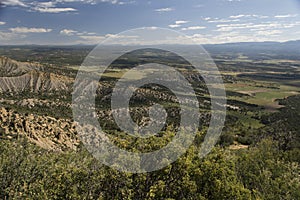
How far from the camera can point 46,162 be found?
2462cm

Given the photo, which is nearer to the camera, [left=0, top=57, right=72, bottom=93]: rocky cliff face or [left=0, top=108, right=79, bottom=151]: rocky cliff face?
[left=0, top=108, right=79, bottom=151]: rocky cliff face

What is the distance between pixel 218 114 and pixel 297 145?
3598cm

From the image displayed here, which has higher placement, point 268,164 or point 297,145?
point 268,164

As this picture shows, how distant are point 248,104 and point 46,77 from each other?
3447 inches

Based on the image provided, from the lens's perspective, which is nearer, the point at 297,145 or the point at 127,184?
the point at 127,184

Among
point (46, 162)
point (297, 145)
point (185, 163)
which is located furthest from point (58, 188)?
point (297, 145)

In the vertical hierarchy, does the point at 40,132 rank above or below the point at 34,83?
below

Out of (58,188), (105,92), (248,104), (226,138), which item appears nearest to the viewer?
(58,188)

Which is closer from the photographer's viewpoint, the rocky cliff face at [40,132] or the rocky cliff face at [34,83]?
the rocky cliff face at [40,132]

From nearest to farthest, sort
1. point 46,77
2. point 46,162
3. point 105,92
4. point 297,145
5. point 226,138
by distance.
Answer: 1. point 46,162
2. point 297,145
3. point 226,138
4. point 105,92
5. point 46,77

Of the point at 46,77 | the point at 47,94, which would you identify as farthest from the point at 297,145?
the point at 46,77

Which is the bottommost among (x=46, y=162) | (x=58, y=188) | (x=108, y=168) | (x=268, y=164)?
(x=268, y=164)

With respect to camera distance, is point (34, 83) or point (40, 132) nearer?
point (40, 132)

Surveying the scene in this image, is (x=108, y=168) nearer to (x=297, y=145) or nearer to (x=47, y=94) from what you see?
(x=297, y=145)
